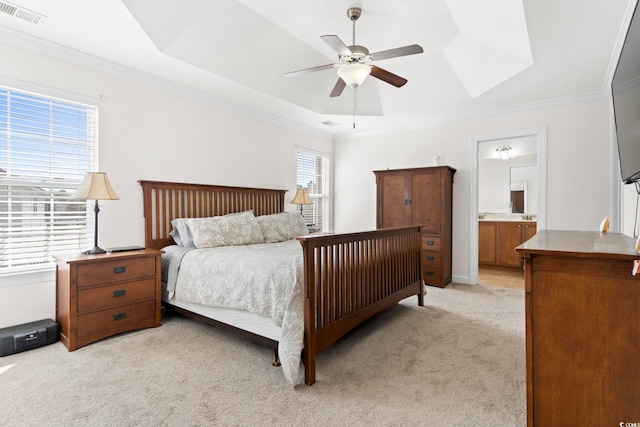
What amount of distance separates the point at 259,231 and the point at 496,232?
4413 millimetres

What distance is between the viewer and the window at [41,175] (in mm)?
2641

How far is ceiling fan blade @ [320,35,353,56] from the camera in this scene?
2196mm

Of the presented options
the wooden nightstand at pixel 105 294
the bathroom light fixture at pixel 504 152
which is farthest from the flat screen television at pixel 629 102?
the bathroom light fixture at pixel 504 152

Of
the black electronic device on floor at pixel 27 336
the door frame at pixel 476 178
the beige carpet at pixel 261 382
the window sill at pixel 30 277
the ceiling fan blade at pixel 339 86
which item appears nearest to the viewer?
the beige carpet at pixel 261 382

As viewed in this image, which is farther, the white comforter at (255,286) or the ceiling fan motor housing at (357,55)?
the ceiling fan motor housing at (357,55)

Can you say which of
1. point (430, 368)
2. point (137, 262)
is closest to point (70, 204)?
point (137, 262)

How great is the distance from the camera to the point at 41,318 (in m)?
2.80

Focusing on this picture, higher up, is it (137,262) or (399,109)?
(399,109)

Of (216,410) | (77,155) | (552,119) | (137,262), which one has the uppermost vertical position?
(552,119)

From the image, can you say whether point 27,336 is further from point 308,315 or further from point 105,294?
point 308,315

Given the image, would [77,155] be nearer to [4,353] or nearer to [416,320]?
[4,353]

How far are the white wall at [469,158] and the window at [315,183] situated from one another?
23cm

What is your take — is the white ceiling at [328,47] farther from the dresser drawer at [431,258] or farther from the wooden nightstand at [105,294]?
the dresser drawer at [431,258]

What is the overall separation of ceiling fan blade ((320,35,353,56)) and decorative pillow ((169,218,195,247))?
2.34 m
